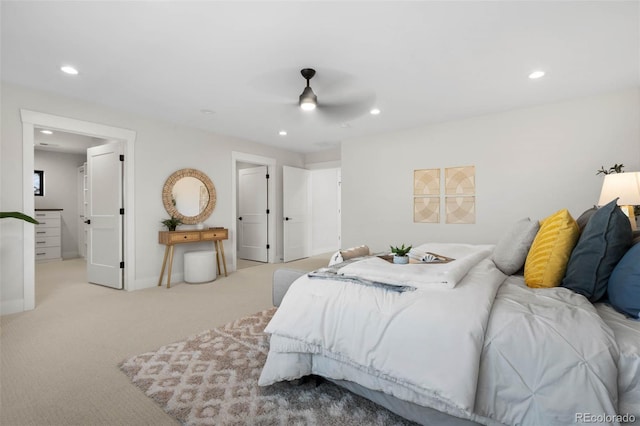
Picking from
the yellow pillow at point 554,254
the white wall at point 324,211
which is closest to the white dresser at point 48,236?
the white wall at point 324,211

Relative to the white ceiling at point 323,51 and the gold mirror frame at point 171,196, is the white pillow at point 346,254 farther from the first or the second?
the gold mirror frame at point 171,196

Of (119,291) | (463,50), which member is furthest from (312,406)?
(119,291)

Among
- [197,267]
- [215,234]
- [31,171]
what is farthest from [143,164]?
[197,267]

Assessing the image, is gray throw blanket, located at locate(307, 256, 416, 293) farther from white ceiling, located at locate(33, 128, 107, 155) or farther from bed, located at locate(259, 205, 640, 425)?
white ceiling, located at locate(33, 128, 107, 155)

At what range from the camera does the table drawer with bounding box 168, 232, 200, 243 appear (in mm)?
4234

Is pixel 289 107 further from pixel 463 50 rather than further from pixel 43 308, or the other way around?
pixel 43 308

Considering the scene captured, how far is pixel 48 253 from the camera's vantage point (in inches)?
253

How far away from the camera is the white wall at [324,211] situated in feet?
24.2

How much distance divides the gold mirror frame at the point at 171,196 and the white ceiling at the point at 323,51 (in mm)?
1059

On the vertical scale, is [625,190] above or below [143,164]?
below

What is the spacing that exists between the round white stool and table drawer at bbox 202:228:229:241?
275 millimetres


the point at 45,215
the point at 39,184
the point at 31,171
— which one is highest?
the point at 39,184

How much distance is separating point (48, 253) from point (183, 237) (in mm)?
4477

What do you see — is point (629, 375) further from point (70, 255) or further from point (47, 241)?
point (70, 255)
